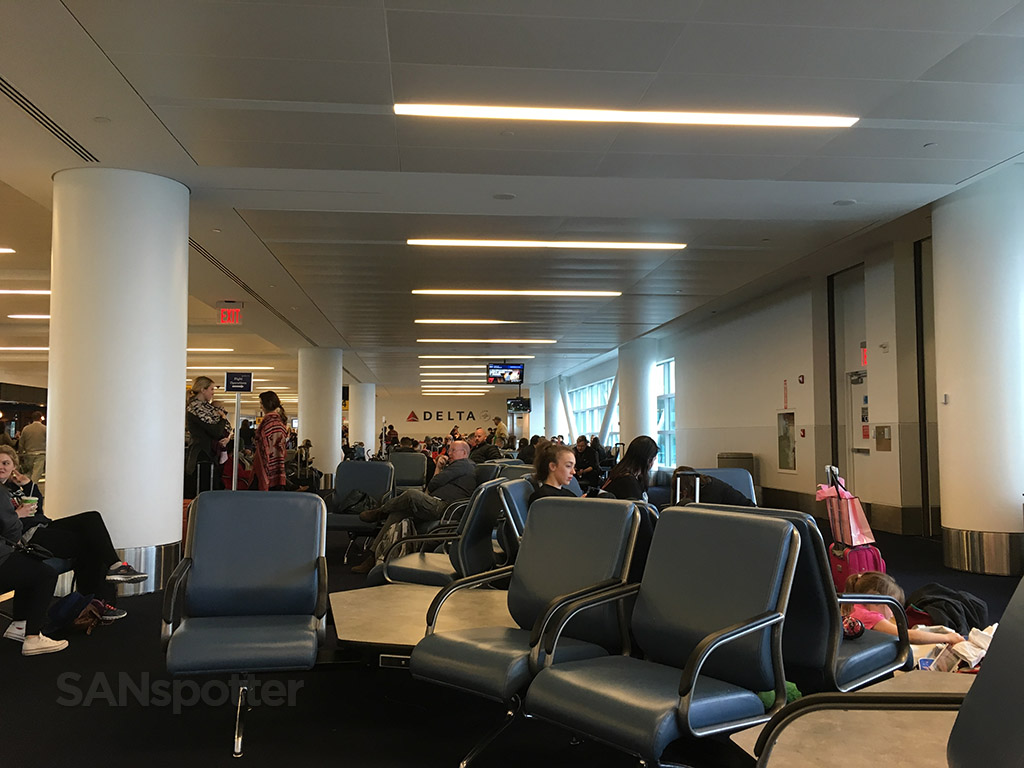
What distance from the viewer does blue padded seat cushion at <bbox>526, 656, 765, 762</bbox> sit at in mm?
2471

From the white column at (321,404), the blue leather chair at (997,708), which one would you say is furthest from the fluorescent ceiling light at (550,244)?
the white column at (321,404)

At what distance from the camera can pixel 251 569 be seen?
3.94 m

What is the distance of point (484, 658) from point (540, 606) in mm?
452

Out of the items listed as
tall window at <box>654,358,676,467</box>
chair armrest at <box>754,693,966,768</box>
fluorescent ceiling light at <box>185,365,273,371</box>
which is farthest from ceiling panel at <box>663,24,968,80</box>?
fluorescent ceiling light at <box>185,365,273,371</box>

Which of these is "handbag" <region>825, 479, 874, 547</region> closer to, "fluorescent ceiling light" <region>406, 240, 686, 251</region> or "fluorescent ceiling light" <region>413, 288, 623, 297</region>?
"fluorescent ceiling light" <region>406, 240, 686, 251</region>

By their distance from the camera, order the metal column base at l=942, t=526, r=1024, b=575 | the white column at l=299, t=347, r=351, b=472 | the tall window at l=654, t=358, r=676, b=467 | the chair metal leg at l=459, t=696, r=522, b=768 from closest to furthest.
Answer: the chair metal leg at l=459, t=696, r=522, b=768 < the metal column base at l=942, t=526, r=1024, b=575 < the white column at l=299, t=347, r=351, b=472 < the tall window at l=654, t=358, r=676, b=467

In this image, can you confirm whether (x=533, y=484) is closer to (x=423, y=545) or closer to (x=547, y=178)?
(x=423, y=545)

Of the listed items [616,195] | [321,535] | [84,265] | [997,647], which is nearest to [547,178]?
[616,195]

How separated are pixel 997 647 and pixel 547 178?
6152 millimetres

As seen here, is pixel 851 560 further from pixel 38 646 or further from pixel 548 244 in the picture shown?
pixel 548 244

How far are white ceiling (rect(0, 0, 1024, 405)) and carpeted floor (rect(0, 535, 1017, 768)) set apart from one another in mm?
3266

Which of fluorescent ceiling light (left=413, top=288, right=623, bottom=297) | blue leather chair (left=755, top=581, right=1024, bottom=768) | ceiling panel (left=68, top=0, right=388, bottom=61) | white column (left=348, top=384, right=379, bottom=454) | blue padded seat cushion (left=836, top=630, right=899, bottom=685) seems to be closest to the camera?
blue leather chair (left=755, top=581, right=1024, bottom=768)

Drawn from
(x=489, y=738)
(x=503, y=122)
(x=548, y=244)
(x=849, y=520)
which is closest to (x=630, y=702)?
(x=489, y=738)

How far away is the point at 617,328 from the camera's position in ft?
55.7
